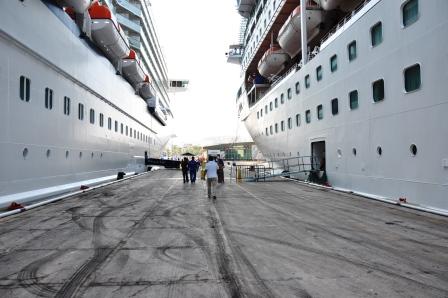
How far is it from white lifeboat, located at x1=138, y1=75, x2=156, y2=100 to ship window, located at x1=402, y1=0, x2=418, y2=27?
80.2ft

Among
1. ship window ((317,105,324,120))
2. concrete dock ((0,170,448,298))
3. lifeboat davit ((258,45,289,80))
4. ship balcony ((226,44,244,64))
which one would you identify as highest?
ship balcony ((226,44,244,64))

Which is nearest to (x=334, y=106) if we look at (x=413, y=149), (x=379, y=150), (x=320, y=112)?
(x=320, y=112)

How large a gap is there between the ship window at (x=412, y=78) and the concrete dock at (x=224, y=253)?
3.72 m

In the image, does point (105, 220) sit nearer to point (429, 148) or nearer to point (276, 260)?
point (276, 260)

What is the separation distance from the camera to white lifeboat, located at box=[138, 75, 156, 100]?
32.5 meters

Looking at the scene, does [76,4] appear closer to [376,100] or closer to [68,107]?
[68,107]

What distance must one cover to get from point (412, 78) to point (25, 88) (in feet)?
39.1

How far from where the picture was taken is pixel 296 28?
883 inches

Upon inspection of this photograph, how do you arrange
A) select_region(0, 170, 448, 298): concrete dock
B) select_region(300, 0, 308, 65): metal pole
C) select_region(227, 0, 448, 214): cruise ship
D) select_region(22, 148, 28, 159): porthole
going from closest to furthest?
select_region(0, 170, 448, 298): concrete dock
select_region(227, 0, 448, 214): cruise ship
select_region(22, 148, 28, 159): porthole
select_region(300, 0, 308, 65): metal pole

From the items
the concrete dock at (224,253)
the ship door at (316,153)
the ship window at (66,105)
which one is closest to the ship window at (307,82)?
the ship door at (316,153)

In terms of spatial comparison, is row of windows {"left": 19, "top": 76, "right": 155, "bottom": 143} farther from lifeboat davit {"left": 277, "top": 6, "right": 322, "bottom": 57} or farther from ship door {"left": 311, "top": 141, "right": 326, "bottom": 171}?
lifeboat davit {"left": 277, "top": 6, "right": 322, "bottom": 57}

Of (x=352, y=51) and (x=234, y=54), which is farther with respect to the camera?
(x=234, y=54)

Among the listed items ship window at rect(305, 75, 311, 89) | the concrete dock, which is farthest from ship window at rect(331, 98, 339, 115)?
the concrete dock

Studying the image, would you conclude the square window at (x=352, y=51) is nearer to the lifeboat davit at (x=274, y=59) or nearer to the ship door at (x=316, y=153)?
the ship door at (x=316, y=153)
